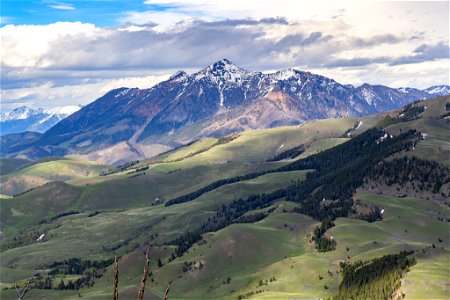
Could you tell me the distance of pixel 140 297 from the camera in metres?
24.2

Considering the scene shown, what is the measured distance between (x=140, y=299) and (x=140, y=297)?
0.19 metres

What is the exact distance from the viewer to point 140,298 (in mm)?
24234

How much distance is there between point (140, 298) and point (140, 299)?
0.13 m

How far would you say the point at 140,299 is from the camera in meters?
24.3

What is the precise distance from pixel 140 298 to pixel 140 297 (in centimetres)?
7
